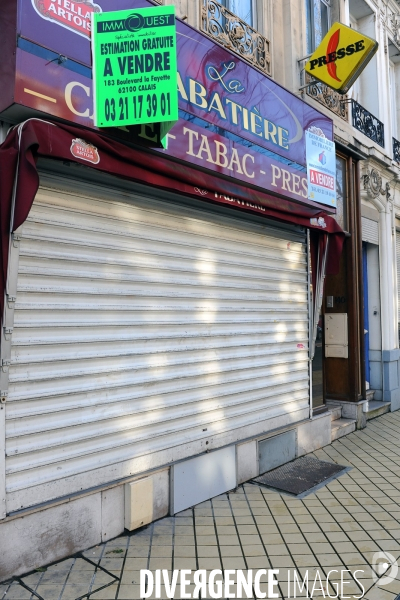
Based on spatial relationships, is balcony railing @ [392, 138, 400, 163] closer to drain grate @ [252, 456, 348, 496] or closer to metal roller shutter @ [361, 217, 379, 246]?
metal roller shutter @ [361, 217, 379, 246]

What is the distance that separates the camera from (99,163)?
370cm

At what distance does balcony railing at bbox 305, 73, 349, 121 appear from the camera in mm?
7473

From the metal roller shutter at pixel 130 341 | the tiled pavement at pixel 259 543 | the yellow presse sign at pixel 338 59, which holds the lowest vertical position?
the tiled pavement at pixel 259 543

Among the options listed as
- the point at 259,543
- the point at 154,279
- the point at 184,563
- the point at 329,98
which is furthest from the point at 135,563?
the point at 329,98

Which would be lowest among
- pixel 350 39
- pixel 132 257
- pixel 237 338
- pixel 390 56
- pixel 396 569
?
pixel 396 569

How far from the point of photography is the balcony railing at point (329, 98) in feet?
24.5

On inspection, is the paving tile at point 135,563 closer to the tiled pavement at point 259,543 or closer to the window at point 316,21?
the tiled pavement at point 259,543

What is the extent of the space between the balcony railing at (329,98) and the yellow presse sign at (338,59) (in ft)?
0.95

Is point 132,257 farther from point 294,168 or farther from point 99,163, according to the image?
point 294,168

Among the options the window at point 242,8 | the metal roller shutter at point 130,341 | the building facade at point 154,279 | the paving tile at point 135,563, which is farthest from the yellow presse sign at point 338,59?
the paving tile at point 135,563

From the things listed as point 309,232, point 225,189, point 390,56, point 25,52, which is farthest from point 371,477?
point 390,56

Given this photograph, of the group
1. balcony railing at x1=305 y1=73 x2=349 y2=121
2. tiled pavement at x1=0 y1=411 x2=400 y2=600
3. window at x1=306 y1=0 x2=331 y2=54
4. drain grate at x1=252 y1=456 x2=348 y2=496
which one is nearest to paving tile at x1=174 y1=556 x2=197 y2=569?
tiled pavement at x1=0 y1=411 x2=400 y2=600

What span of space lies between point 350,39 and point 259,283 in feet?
12.9

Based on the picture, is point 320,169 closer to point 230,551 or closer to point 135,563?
point 230,551
